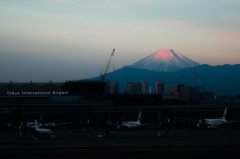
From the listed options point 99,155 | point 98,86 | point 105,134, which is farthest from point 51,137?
point 98,86

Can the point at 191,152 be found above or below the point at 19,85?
below

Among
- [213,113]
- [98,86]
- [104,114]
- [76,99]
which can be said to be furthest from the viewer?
[98,86]

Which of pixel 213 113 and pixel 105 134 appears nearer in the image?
pixel 105 134

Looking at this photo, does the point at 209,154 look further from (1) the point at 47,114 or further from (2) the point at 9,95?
(2) the point at 9,95

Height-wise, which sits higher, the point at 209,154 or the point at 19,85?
the point at 19,85

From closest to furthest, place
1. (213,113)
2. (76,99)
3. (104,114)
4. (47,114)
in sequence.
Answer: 1. (47,114)
2. (104,114)
3. (213,113)
4. (76,99)

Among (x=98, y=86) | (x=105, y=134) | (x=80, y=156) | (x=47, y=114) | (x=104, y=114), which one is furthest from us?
(x=98, y=86)

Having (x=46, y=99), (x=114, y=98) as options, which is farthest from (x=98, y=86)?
(x=46, y=99)

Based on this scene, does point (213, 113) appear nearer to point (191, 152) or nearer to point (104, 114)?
point (104, 114)

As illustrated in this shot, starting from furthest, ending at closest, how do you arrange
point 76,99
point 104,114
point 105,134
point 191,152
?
point 76,99 → point 104,114 → point 105,134 → point 191,152
